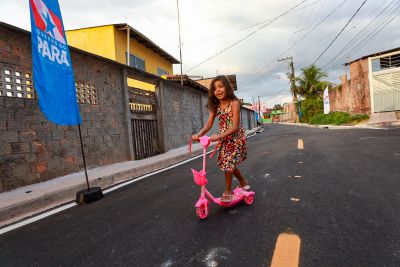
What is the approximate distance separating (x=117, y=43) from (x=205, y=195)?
43.5 ft

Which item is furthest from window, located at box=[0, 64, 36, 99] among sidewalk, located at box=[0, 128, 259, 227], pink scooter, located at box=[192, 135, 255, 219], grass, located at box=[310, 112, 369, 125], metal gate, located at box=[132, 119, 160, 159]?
grass, located at box=[310, 112, 369, 125]

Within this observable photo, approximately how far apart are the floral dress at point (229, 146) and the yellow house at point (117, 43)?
11.9 m

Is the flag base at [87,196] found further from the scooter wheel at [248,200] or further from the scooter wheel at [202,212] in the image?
the scooter wheel at [248,200]

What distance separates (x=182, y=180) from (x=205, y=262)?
10.8ft

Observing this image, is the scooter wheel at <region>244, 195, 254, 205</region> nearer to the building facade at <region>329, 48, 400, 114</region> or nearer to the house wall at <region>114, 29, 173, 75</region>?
the house wall at <region>114, 29, 173, 75</region>

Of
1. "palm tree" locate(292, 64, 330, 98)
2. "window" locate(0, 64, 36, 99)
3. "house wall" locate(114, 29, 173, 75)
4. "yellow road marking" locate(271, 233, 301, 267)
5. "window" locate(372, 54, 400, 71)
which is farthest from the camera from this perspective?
A: "palm tree" locate(292, 64, 330, 98)

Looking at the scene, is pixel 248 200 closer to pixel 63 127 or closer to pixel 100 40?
pixel 63 127

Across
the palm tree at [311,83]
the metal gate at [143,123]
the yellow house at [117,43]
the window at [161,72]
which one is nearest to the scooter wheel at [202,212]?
the metal gate at [143,123]

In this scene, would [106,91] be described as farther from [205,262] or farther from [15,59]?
[205,262]

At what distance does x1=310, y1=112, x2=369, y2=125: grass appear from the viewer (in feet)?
Result: 82.5

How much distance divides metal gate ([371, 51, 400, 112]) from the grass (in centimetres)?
174

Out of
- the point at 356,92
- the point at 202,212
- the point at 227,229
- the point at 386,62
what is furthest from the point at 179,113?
the point at 356,92

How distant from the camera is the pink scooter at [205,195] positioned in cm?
292

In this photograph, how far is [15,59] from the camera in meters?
5.21
